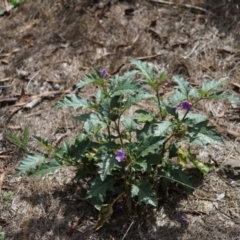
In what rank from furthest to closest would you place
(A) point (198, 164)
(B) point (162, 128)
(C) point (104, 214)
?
(A) point (198, 164) < (C) point (104, 214) < (B) point (162, 128)

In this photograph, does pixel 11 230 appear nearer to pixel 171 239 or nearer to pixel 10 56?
pixel 171 239

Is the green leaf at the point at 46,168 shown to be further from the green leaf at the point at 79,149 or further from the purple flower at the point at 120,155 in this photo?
the purple flower at the point at 120,155

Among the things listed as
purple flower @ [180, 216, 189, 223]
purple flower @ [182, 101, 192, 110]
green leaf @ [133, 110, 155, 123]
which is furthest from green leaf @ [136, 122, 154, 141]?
purple flower @ [180, 216, 189, 223]

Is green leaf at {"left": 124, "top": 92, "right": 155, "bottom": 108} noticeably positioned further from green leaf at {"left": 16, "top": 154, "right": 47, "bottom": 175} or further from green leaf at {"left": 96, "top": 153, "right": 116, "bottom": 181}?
green leaf at {"left": 16, "top": 154, "right": 47, "bottom": 175}

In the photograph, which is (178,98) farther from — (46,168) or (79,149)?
(46,168)

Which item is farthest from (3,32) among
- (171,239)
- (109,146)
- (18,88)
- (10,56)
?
(171,239)

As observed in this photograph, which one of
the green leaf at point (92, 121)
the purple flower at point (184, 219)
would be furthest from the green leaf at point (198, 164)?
the green leaf at point (92, 121)

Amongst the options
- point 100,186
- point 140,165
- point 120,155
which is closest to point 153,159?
point 140,165
